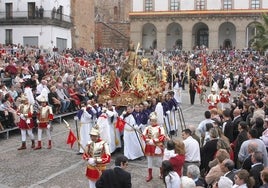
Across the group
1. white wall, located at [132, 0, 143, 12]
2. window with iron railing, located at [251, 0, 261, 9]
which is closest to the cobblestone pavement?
window with iron railing, located at [251, 0, 261, 9]

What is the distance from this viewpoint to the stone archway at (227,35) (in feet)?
193

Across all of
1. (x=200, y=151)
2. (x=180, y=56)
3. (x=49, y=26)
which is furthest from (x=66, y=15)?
(x=200, y=151)

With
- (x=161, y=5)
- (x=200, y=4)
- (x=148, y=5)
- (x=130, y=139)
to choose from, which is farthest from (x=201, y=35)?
(x=130, y=139)

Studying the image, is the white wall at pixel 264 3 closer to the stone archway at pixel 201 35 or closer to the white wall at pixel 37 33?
the stone archway at pixel 201 35

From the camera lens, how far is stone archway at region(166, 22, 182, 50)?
6088 cm

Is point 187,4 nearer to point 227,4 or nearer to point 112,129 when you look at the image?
point 227,4

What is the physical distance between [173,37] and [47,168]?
48.8m

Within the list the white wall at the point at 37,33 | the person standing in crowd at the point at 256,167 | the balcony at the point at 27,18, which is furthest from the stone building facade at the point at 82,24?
the person standing in crowd at the point at 256,167

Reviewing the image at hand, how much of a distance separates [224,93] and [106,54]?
75.6 feet

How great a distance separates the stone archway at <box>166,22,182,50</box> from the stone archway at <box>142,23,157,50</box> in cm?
170

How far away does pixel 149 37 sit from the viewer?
6247 cm

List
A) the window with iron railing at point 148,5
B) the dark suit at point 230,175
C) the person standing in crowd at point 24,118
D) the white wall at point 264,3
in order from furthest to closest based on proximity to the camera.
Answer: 1. the window with iron railing at point 148,5
2. the white wall at point 264,3
3. the person standing in crowd at point 24,118
4. the dark suit at point 230,175

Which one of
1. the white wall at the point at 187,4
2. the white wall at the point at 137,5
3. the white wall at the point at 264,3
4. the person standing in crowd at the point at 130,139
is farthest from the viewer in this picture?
the white wall at the point at 137,5

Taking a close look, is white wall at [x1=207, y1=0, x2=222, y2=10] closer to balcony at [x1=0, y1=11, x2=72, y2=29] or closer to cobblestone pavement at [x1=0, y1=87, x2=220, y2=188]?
balcony at [x1=0, y1=11, x2=72, y2=29]
